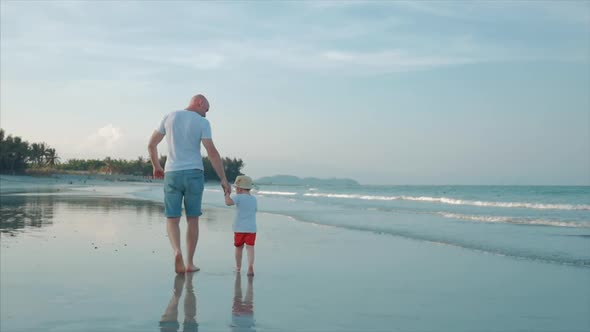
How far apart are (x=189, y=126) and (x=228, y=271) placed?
5.76 ft

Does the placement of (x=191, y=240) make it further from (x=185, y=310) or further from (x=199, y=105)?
(x=185, y=310)

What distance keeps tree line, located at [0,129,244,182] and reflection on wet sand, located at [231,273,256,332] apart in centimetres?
7776

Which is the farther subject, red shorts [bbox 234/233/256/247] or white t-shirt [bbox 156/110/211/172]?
red shorts [bbox 234/233/256/247]

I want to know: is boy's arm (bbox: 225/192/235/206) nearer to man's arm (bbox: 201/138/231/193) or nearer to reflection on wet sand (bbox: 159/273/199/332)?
man's arm (bbox: 201/138/231/193)

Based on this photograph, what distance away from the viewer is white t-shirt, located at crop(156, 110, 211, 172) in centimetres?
591

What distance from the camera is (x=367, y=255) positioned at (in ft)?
27.0

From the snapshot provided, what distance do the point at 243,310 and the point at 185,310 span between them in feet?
1.52

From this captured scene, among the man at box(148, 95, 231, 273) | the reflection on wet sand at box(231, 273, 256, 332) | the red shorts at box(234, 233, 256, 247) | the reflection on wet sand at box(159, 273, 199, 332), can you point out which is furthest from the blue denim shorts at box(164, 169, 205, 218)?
the reflection on wet sand at box(231, 273, 256, 332)

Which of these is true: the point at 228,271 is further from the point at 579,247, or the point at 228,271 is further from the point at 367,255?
the point at 579,247

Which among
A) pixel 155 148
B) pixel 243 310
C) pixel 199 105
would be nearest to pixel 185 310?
pixel 243 310

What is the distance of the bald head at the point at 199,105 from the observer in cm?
608

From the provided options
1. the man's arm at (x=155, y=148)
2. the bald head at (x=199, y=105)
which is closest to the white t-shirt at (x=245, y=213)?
the man's arm at (x=155, y=148)

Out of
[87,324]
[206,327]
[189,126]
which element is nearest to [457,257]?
[189,126]

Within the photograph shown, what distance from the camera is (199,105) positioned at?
6.09 m
